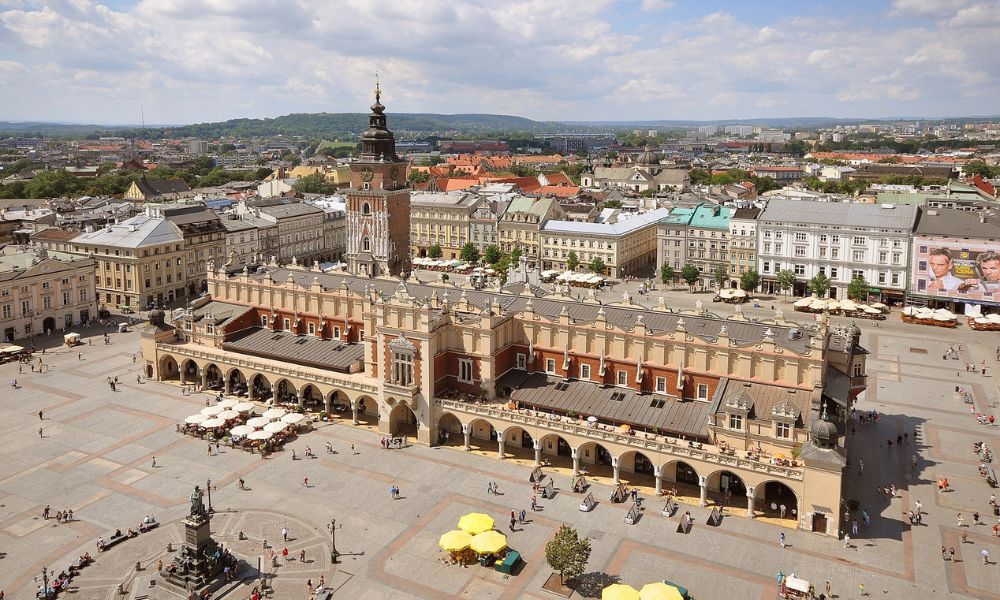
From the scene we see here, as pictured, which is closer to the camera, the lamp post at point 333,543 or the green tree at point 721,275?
the lamp post at point 333,543

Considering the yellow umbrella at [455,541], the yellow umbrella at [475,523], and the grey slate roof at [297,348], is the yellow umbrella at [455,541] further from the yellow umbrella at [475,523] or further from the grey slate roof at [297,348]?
the grey slate roof at [297,348]

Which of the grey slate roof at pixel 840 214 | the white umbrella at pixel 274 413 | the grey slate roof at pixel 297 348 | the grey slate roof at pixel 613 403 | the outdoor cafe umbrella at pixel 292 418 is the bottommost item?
the outdoor cafe umbrella at pixel 292 418

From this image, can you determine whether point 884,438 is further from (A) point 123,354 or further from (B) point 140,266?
(B) point 140,266

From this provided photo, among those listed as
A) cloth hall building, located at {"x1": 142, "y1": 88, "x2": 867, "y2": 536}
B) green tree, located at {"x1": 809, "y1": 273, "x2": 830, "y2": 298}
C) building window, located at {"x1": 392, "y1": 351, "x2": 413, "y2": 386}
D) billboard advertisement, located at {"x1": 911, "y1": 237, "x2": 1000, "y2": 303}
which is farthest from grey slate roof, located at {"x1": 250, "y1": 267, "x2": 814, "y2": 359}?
billboard advertisement, located at {"x1": 911, "y1": 237, "x2": 1000, "y2": 303}

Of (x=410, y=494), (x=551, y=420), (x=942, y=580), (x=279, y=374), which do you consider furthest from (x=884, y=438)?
(x=279, y=374)

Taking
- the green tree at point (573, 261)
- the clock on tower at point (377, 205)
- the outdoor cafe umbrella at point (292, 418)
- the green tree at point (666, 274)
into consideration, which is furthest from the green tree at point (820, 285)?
the outdoor cafe umbrella at point (292, 418)

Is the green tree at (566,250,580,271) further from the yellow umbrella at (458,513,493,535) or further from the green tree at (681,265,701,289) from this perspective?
the yellow umbrella at (458,513,493,535)

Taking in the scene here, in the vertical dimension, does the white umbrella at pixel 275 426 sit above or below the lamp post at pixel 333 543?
above
